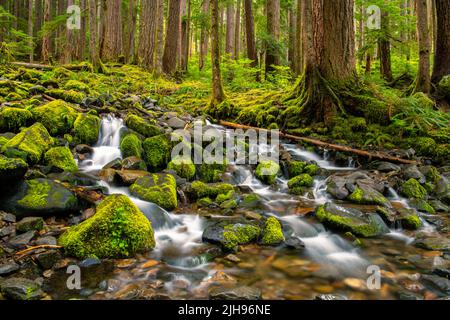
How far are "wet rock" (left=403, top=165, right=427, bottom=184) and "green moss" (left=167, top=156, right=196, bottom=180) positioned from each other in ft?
13.9

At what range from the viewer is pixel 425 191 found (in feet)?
20.8

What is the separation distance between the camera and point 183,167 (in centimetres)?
679

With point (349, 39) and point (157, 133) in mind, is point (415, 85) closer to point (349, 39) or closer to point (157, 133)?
point (349, 39)

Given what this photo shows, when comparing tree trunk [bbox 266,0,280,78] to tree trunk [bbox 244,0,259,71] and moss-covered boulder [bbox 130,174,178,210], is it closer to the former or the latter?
tree trunk [bbox 244,0,259,71]

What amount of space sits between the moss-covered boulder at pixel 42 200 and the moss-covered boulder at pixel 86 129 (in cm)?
250

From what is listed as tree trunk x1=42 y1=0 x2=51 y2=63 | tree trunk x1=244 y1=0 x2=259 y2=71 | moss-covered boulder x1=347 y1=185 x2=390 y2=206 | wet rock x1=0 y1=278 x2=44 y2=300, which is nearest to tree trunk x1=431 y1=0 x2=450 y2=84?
moss-covered boulder x1=347 y1=185 x2=390 y2=206

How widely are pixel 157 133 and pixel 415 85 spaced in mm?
7485

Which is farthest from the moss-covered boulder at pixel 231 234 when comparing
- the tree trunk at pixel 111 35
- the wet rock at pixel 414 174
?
the tree trunk at pixel 111 35

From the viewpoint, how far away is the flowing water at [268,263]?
3551 millimetres

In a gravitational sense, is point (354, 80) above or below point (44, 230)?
above

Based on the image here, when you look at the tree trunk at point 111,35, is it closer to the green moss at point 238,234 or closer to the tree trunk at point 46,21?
the tree trunk at point 46,21

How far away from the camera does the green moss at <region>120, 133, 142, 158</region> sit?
22.8ft

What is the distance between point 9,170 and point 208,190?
3054mm
